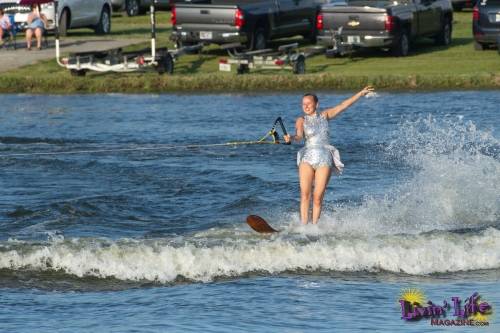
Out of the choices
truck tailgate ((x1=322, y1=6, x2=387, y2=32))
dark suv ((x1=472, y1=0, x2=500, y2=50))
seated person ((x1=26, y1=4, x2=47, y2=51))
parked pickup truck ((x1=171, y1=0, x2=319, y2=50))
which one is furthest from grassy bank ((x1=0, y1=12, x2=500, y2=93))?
seated person ((x1=26, y1=4, x2=47, y2=51))

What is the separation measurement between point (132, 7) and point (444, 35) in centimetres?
1479

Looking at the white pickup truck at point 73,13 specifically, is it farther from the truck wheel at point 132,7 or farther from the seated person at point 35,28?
the truck wheel at point 132,7

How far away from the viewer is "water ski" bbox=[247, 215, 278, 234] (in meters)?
15.5

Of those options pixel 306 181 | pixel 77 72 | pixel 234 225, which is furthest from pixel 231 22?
pixel 306 181

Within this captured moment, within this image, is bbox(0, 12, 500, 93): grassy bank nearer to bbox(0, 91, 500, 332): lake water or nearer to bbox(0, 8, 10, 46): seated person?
bbox(0, 91, 500, 332): lake water

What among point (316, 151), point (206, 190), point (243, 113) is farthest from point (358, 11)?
point (316, 151)

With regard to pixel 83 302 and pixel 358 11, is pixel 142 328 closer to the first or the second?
pixel 83 302

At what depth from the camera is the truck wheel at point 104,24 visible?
39.1 m

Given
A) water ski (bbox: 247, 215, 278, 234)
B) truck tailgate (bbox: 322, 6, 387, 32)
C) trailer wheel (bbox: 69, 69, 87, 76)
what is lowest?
trailer wheel (bbox: 69, 69, 87, 76)

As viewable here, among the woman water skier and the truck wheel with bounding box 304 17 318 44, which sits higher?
the woman water skier

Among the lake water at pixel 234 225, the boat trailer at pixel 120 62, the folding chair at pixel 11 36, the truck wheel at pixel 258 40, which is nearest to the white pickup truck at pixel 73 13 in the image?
the folding chair at pixel 11 36

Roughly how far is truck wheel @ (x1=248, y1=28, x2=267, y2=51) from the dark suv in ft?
16.5

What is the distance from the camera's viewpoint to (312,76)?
94.1 ft

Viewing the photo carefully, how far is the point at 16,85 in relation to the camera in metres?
29.9
